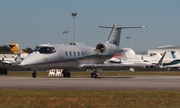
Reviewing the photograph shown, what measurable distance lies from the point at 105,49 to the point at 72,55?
4.66 metres

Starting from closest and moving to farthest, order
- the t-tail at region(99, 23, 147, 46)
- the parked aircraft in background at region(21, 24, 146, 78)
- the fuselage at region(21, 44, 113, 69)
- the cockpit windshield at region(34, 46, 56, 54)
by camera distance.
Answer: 1. the fuselage at region(21, 44, 113, 69)
2. the parked aircraft in background at region(21, 24, 146, 78)
3. the cockpit windshield at region(34, 46, 56, 54)
4. the t-tail at region(99, 23, 147, 46)

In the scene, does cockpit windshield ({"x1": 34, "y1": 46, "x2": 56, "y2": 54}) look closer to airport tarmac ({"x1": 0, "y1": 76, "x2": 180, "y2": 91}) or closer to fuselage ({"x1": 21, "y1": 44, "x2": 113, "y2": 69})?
fuselage ({"x1": 21, "y1": 44, "x2": 113, "y2": 69})

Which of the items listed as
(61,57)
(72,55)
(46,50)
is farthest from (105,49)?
(46,50)

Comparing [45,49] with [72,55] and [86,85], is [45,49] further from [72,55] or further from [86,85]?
[86,85]

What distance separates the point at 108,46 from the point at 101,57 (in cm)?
161

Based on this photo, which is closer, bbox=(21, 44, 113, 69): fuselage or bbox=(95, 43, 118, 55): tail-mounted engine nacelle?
bbox=(21, 44, 113, 69): fuselage

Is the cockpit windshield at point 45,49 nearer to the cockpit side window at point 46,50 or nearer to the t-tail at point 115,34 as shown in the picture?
the cockpit side window at point 46,50

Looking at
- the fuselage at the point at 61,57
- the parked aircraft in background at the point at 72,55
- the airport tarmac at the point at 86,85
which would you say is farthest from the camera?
the parked aircraft in background at the point at 72,55

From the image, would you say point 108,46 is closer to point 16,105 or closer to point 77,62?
point 77,62

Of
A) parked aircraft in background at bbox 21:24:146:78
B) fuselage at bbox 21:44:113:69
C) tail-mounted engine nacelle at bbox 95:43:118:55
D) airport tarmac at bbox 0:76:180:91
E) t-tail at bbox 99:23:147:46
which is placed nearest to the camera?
airport tarmac at bbox 0:76:180:91

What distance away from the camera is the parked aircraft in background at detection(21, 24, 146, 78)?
47812mm

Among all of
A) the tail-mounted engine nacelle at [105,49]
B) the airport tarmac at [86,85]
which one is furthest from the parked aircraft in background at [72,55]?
the airport tarmac at [86,85]

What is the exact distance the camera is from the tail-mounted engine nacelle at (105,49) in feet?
175

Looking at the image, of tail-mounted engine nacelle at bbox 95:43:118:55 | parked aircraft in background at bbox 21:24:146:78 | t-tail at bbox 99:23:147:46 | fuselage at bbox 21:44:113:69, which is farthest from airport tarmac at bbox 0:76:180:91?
t-tail at bbox 99:23:147:46
